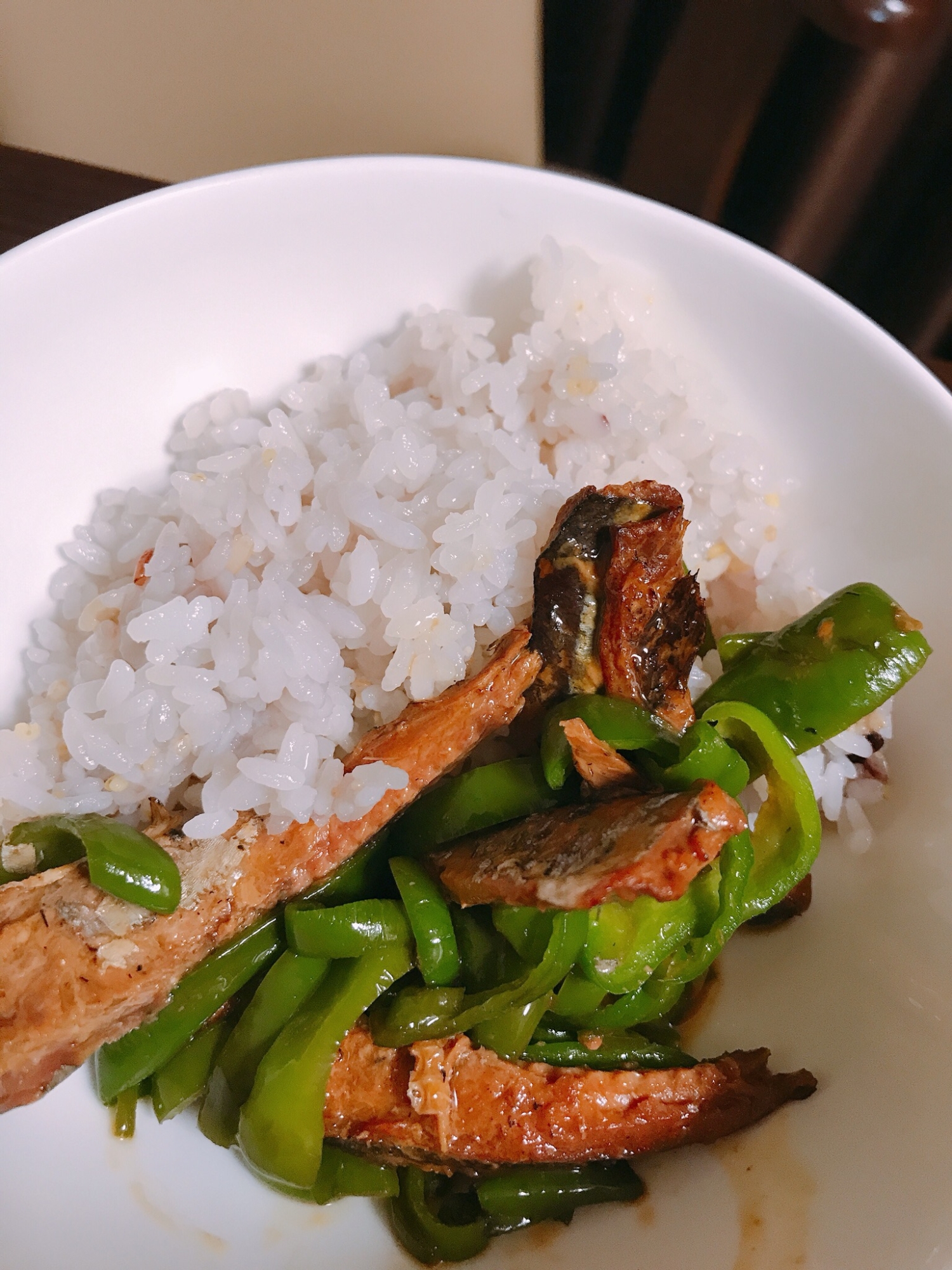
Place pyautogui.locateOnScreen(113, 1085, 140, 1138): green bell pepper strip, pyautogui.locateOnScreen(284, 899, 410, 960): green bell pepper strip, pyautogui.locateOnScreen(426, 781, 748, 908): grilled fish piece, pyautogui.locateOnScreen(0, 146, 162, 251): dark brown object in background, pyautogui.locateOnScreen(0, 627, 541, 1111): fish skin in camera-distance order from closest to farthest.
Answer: pyautogui.locateOnScreen(426, 781, 748, 908): grilled fish piece → pyautogui.locateOnScreen(0, 627, 541, 1111): fish skin → pyautogui.locateOnScreen(284, 899, 410, 960): green bell pepper strip → pyautogui.locateOnScreen(113, 1085, 140, 1138): green bell pepper strip → pyautogui.locateOnScreen(0, 146, 162, 251): dark brown object in background

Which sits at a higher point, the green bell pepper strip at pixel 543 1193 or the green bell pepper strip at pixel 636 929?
the green bell pepper strip at pixel 636 929

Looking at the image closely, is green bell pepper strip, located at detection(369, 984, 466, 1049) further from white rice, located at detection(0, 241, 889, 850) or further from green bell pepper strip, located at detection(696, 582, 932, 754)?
green bell pepper strip, located at detection(696, 582, 932, 754)

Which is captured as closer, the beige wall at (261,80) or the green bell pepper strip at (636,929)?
the green bell pepper strip at (636,929)

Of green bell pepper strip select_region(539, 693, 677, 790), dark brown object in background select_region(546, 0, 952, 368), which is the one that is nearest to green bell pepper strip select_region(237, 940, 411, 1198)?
green bell pepper strip select_region(539, 693, 677, 790)

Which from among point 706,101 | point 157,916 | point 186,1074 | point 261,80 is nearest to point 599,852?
point 157,916

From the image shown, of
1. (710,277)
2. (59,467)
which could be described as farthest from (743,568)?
(59,467)

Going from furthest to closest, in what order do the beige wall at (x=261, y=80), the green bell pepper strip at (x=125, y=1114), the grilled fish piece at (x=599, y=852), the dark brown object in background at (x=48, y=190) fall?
the beige wall at (x=261, y=80) < the dark brown object in background at (x=48, y=190) < the green bell pepper strip at (x=125, y=1114) < the grilled fish piece at (x=599, y=852)

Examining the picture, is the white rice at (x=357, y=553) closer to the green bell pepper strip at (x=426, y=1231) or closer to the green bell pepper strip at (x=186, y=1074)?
the green bell pepper strip at (x=186, y=1074)

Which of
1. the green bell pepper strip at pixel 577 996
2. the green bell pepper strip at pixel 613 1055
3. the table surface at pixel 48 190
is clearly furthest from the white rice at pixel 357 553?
the table surface at pixel 48 190
